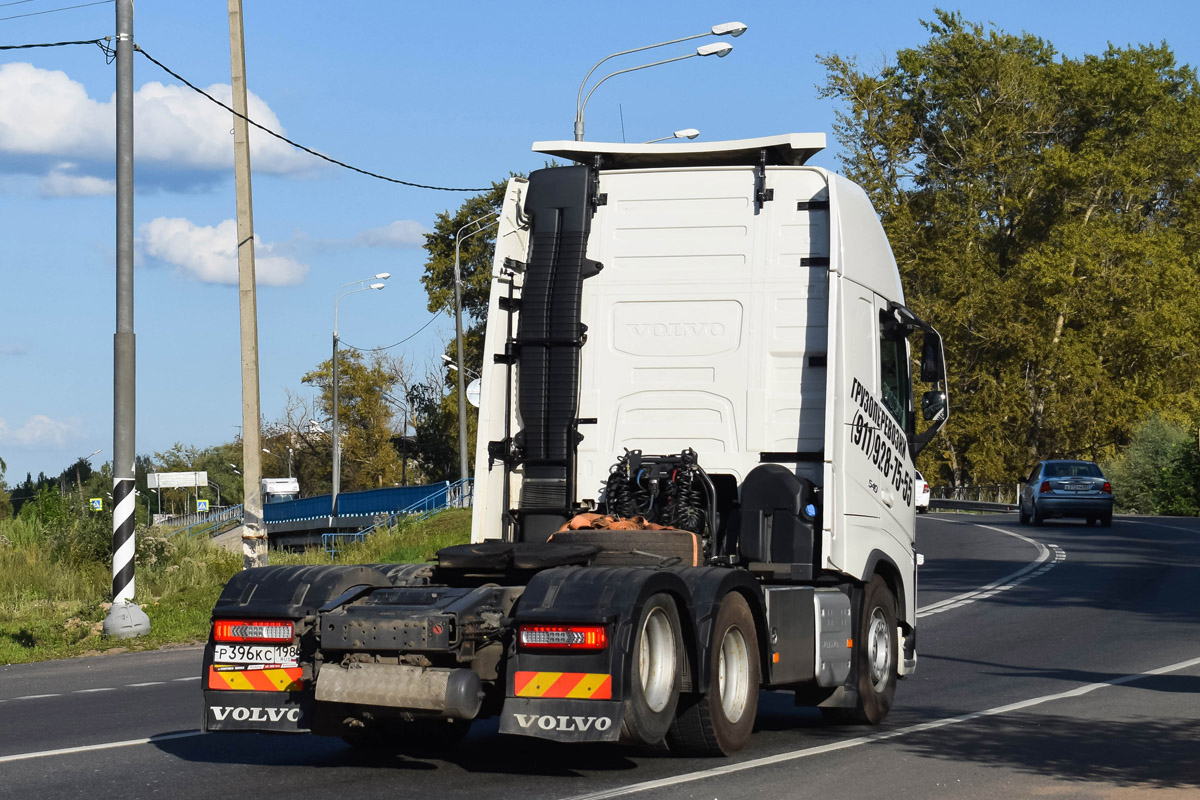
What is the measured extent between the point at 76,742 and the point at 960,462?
63.6 metres

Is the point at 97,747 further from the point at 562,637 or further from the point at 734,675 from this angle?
the point at 734,675

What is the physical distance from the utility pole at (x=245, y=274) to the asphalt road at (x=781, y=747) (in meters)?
4.98

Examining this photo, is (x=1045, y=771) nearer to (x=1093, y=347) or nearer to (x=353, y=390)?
Answer: (x=1093, y=347)

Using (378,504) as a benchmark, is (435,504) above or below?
above

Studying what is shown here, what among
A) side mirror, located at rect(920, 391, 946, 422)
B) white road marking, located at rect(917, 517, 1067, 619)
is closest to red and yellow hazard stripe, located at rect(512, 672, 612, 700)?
side mirror, located at rect(920, 391, 946, 422)

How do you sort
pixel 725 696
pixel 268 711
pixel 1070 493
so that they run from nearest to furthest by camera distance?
pixel 268 711
pixel 725 696
pixel 1070 493

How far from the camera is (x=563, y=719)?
755 cm

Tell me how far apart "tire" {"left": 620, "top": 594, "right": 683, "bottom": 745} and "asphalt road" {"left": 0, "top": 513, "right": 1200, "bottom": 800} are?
0.95 ft

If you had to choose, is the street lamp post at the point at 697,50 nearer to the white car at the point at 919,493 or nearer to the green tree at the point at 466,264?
the white car at the point at 919,493

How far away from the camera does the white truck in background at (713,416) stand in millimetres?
8875

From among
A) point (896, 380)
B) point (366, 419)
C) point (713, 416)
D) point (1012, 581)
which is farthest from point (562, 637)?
point (366, 419)

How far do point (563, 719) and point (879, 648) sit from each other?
354 centimetres

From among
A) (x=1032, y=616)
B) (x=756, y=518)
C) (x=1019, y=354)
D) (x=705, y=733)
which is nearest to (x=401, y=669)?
(x=705, y=733)

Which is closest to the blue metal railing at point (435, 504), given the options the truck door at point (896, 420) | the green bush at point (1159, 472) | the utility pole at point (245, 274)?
the utility pole at point (245, 274)
